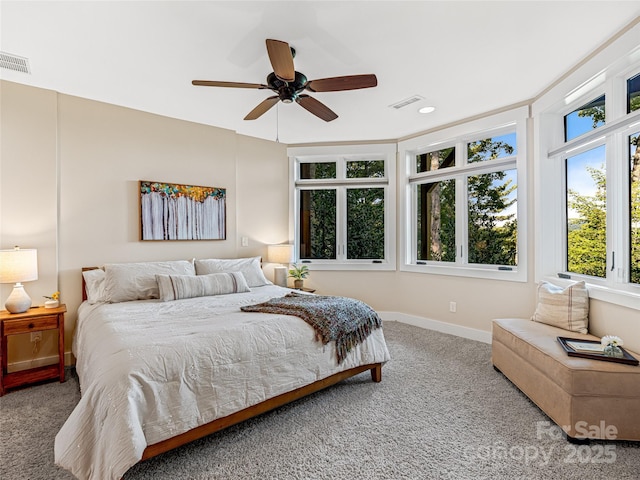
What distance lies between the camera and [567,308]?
103 inches

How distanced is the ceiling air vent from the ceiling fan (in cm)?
149

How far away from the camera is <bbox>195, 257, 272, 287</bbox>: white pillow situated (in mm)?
3603

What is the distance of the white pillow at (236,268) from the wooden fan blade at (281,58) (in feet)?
7.36

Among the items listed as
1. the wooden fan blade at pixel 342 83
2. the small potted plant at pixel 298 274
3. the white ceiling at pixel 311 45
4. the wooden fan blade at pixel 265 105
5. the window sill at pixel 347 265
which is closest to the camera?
the white ceiling at pixel 311 45

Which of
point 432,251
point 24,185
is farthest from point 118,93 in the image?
point 432,251

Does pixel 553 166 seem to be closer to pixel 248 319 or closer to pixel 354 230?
pixel 354 230

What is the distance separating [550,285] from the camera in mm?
2857

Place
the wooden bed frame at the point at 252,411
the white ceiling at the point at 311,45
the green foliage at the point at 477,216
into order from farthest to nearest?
the green foliage at the point at 477,216
the white ceiling at the point at 311,45
the wooden bed frame at the point at 252,411

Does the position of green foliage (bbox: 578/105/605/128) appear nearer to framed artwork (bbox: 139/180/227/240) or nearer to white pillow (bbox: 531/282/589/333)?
white pillow (bbox: 531/282/589/333)

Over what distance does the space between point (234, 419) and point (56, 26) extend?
2771 mm

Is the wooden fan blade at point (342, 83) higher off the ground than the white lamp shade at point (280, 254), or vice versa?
the wooden fan blade at point (342, 83)

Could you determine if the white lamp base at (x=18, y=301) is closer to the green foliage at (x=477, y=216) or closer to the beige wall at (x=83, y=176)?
the beige wall at (x=83, y=176)

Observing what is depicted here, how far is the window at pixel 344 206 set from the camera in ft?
15.5

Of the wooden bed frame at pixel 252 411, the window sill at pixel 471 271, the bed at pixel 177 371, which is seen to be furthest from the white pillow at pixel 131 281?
the window sill at pixel 471 271
